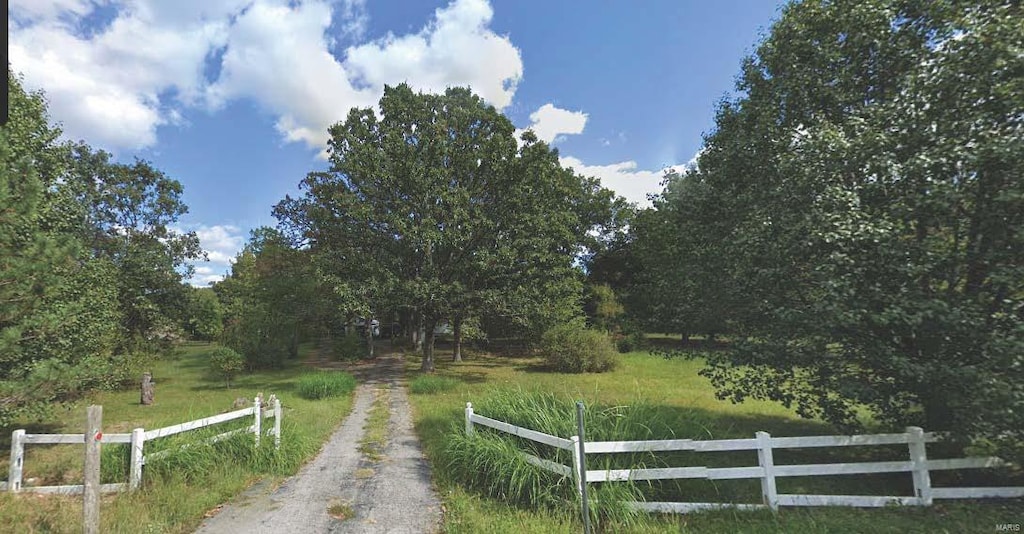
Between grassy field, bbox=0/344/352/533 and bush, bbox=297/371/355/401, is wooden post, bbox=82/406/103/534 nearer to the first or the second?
grassy field, bbox=0/344/352/533

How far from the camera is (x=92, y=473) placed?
5.20m

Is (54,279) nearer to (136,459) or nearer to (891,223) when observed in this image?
(136,459)

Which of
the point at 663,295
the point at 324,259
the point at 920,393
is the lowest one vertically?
the point at 920,393

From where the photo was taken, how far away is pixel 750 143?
8914mm

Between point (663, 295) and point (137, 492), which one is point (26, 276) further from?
point (663, 295)

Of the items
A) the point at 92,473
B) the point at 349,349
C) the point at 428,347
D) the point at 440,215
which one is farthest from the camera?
the point at 349,349

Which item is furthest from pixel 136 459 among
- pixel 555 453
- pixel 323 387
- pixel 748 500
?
pixel 748 500

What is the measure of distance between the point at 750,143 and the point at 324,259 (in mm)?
17733

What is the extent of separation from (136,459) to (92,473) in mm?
1733

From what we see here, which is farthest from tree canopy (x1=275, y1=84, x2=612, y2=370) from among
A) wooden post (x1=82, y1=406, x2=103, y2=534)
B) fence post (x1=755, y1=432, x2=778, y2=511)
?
fence post (x1=755, y1=432, x2=778, y2=511)

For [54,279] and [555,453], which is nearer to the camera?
[555,453]

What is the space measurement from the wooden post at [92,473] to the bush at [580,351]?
67.4 feet

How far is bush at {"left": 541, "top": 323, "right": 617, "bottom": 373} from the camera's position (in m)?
23.6

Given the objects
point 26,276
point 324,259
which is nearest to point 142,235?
point 324,259
